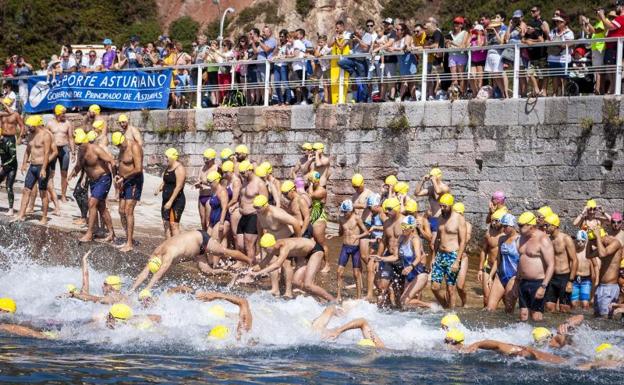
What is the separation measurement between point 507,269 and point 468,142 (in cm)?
434

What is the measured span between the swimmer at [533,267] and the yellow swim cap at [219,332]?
3694 millimetres

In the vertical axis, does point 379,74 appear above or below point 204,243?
above

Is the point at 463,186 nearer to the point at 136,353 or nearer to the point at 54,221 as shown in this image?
the point at 54,221

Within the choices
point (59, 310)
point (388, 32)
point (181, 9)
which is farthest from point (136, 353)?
point (181, 9)

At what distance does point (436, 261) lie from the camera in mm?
14125

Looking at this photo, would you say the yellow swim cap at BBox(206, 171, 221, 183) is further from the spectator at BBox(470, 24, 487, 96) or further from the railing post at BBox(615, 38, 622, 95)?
the railing post at BBox(615, 38, 622, 95)

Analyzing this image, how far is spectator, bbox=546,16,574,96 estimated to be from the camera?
53.8 feet

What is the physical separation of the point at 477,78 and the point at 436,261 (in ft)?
14.3

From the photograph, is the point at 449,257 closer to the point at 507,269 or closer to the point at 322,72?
the point at 507,269

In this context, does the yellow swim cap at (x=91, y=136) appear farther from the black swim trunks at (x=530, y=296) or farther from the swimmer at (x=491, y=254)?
the black swim trunks at (x=530, y=296)

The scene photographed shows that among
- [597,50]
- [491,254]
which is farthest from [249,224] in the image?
[597,50]

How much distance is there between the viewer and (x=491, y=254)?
47.4 ft

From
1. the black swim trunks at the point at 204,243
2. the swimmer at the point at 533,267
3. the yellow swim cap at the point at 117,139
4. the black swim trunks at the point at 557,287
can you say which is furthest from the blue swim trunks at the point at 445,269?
the yellow swim cap at the point at 117,139

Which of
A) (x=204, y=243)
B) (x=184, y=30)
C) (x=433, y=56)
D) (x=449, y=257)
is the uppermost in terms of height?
(x=184, y=30)
